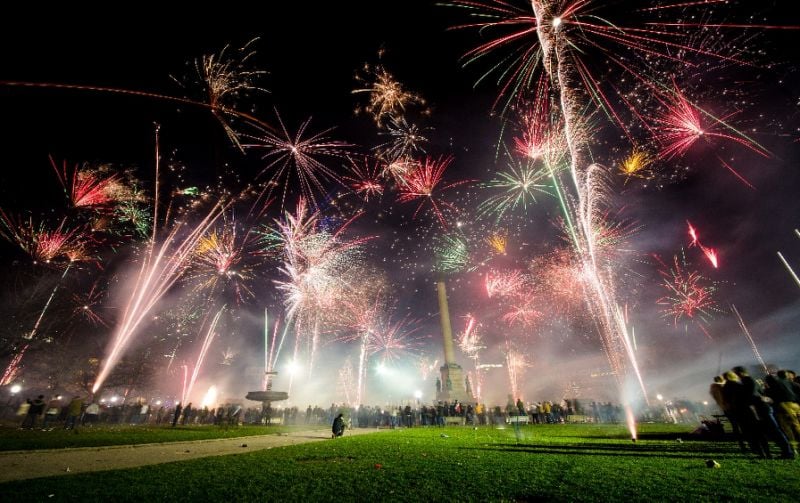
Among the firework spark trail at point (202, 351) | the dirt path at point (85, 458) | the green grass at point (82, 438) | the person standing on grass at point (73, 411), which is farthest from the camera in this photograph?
the firework spark trail at point (202, 351)

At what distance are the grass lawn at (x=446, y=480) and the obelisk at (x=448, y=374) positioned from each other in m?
26.1

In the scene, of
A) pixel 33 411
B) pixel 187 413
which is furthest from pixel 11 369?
pixel 33 411

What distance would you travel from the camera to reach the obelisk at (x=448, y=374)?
104 ft

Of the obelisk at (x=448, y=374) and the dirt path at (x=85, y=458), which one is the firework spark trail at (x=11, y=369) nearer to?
the dirt path at (x=85, y=458)

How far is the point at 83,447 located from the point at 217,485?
22.3 ft

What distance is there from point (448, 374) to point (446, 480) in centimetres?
2898

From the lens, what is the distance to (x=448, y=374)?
3244 cm

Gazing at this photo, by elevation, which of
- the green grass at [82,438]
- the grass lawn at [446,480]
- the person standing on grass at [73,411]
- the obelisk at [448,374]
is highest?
the obelisk at [448,374]

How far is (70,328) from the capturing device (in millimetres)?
31781

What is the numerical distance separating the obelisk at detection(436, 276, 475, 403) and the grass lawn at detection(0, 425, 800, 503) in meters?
26.1

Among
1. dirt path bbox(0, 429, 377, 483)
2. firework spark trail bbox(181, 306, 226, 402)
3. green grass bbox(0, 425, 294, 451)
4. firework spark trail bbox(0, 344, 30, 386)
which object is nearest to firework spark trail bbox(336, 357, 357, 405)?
firework spark trail bbox(181, 306, 226, 402)

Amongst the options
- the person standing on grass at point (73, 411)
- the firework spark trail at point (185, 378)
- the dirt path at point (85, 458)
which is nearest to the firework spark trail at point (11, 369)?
the person standing on grass at point (73, 411)

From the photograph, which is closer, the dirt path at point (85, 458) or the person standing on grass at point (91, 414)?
the dirt path at point (85, 458)

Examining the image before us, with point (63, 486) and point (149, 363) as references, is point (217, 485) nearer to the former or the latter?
point (63, 486)
